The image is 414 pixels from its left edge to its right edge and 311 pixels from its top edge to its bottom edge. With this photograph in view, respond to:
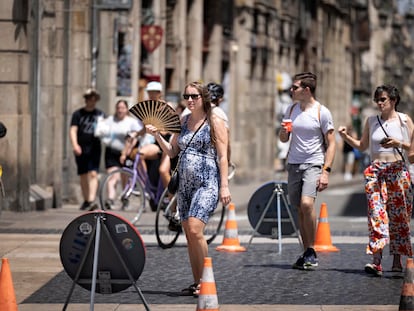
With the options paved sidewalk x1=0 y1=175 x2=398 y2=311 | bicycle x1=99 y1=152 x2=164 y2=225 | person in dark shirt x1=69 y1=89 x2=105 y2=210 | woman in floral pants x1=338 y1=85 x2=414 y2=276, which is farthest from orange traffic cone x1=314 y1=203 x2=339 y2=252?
person in dark shirt x1=69 y1=89 x2=105 y2=210

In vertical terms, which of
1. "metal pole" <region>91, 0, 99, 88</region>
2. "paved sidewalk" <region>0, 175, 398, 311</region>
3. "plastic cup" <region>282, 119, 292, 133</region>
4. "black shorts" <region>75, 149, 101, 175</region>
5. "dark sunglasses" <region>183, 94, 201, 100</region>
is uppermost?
"metal pole" <region>91, 0, 99, 88</region>

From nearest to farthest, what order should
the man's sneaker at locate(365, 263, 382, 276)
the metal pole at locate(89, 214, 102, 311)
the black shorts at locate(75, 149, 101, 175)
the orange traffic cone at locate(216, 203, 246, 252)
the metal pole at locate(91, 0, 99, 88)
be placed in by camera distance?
the metal pole at locate(89, 214, 102, 311)
the man's sneaker at locate(365, 263, 382, 276)
the orange traffic cone at locate(216, 203, 246, 252)
the black shorts at locate(75, 149, 101, 175)
the metal pole at locate(91, 0, 99, 88)

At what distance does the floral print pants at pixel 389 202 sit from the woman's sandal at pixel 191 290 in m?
2.29

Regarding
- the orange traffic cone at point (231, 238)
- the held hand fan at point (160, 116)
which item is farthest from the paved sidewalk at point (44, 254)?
the held hand fan at point (160, 116)

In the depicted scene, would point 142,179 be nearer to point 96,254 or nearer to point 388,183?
point 388,183

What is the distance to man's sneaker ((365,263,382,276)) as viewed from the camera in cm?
1325

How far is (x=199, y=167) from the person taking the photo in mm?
11688

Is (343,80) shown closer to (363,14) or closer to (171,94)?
(363,14)

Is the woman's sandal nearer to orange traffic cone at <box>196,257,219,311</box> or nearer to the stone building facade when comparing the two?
orange traffic cone at <box>196,257,219,311</box>

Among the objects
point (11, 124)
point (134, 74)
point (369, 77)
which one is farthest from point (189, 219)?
point (369, 77)

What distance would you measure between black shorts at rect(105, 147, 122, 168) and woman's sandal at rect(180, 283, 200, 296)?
31.2ft

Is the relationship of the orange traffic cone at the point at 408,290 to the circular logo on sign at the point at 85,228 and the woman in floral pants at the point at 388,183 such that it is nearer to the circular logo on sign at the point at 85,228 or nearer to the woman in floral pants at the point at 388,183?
the circular logo on sign at the point at 85,228

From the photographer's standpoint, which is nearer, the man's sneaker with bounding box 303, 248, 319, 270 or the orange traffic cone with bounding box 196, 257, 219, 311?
the orange traffic cone with bounding box 196, 257, 219, 311

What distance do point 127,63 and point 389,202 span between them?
601 inches
